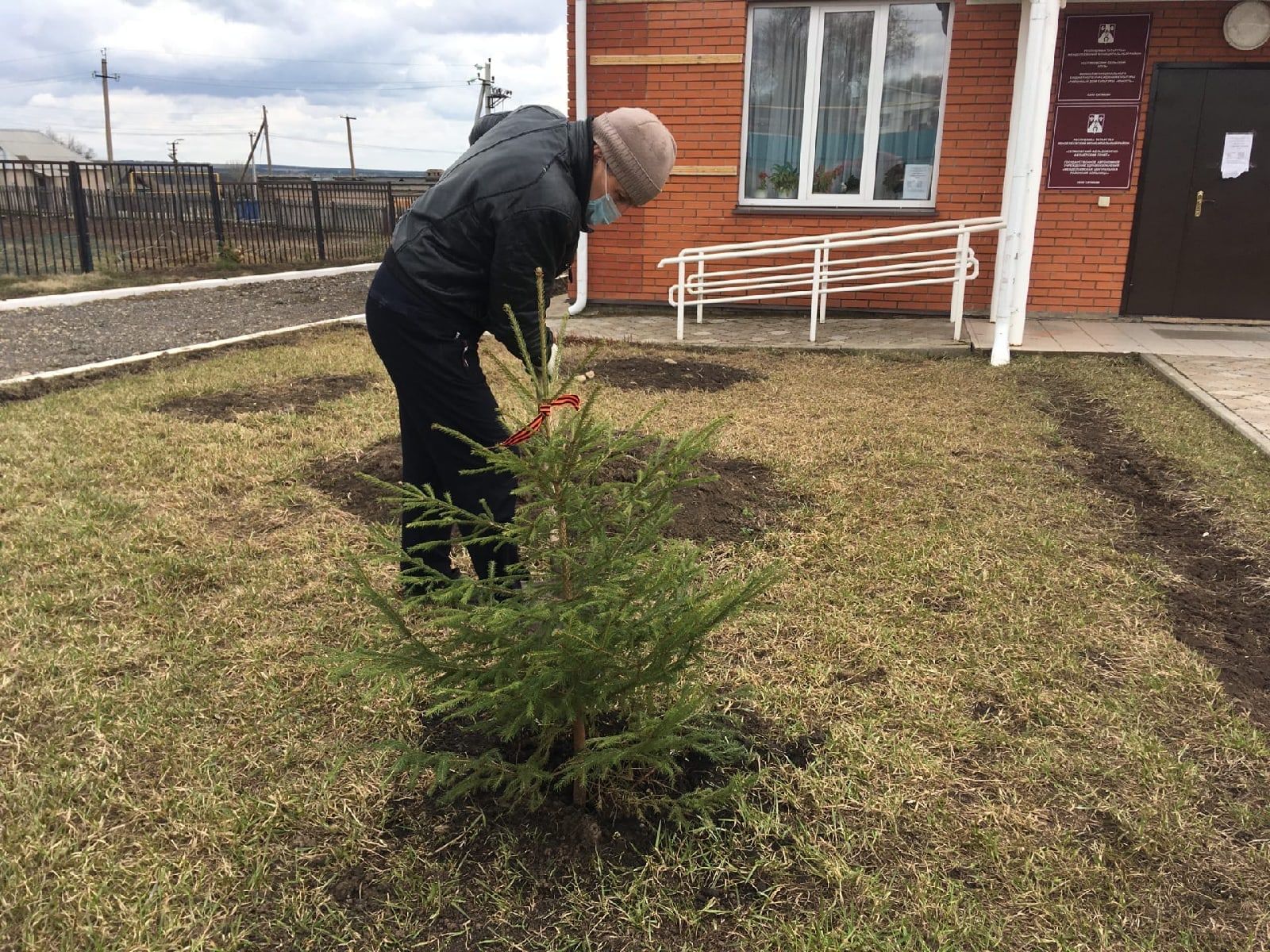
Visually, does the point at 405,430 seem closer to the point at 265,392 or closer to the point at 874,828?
the point at 874,828

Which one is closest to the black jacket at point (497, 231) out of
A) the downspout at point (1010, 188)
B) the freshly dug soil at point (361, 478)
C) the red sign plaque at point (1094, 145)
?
the freshly dug soil at point (361, 478)

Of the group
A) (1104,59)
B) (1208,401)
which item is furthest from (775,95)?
(1208,401)

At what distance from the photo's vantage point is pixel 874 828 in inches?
84.9

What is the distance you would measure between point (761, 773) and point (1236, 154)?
357 inches

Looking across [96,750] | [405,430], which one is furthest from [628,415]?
[96,750]

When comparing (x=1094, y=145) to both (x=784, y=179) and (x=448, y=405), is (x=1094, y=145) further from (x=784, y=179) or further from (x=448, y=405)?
(x=448, y=405)

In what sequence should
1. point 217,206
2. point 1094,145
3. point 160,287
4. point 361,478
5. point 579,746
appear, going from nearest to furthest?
point 579,746, point 361,478, point 1094,145, point 160,287, point 217,206

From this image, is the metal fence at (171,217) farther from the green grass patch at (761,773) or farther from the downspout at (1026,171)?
the green grass patch at (761,773)

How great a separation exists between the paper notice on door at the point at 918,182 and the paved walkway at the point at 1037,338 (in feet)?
4.17

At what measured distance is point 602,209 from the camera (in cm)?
245

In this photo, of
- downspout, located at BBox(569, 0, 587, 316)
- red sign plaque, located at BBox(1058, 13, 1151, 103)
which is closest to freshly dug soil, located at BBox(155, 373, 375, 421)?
downspout, located at BBox(569, 0, 587, 316)

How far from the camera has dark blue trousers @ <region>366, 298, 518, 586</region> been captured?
2512mm

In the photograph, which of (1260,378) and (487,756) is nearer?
(487,756)

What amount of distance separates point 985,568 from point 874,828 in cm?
170
